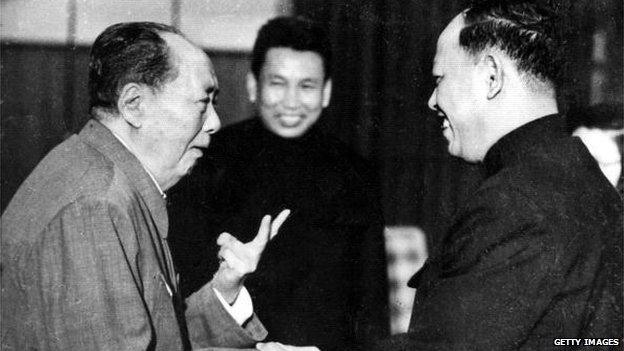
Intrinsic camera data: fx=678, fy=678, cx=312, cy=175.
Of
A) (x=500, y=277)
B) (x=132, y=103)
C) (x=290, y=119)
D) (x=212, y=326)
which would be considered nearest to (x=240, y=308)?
(x=212, y=326)

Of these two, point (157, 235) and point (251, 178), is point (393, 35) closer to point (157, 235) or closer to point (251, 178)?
point (251, 178)

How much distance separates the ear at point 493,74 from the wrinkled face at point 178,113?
0.68 metres

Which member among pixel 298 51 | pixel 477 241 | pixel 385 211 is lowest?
pixel 385 211

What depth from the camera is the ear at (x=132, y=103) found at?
157cm

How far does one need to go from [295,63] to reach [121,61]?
3.72 ft

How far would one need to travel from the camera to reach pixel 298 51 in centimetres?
266

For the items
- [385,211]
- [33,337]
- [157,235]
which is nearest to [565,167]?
[157,235]

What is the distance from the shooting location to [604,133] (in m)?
2.59

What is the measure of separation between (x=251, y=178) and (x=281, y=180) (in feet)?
0.40

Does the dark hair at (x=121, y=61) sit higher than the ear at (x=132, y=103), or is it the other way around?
the dark hair at (x=121, y=61)

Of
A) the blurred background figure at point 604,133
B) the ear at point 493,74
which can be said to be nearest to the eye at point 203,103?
the ear at point 493,74

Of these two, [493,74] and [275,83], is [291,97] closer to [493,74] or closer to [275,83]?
[275,83]

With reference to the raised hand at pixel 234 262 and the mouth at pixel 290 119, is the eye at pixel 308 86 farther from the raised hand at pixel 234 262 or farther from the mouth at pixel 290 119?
the raised hand at pixel 234 262
